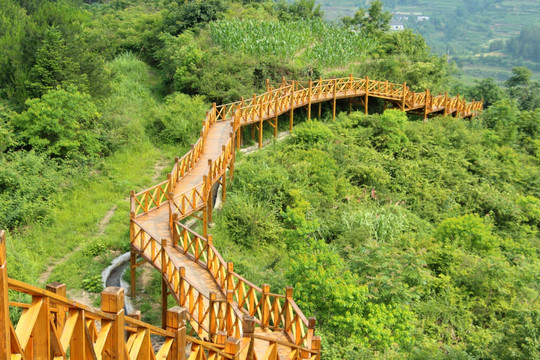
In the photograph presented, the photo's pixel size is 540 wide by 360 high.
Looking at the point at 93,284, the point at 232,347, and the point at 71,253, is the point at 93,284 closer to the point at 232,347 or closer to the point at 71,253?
the point at 71,253

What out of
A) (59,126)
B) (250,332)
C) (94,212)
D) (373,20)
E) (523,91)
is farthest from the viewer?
(523,91)

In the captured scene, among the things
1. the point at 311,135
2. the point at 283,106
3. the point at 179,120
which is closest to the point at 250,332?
the point at 311,135

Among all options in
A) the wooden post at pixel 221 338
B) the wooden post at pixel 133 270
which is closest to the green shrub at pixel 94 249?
the wooden post at pixel 133 270

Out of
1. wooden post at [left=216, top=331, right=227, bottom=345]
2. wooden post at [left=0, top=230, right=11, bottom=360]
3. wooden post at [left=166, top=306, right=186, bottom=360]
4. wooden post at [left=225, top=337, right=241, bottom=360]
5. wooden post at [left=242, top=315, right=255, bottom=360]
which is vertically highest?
wooden post at [left=0, top=230, right=11, bottom=360]

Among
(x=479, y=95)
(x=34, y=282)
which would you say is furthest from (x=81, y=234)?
(x=479, y=95)

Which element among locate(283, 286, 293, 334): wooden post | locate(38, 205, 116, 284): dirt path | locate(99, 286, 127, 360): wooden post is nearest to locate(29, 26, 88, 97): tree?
locate(38, 205, 116, 284): dirt path

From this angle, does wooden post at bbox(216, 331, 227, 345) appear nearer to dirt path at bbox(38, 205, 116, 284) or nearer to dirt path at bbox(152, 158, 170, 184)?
dirt path at bbox(38, 205, 116, 284)

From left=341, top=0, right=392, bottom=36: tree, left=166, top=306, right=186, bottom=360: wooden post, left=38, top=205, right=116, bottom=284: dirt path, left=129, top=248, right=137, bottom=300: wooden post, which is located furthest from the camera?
→ left=341, top=0, right=392, bottom=36: tree

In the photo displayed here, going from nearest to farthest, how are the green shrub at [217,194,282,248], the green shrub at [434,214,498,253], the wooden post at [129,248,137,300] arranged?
the wooden post at [129,248,137,300], the green shrub at [217,194,282,248], the green shrub at [434,214,498,253]
